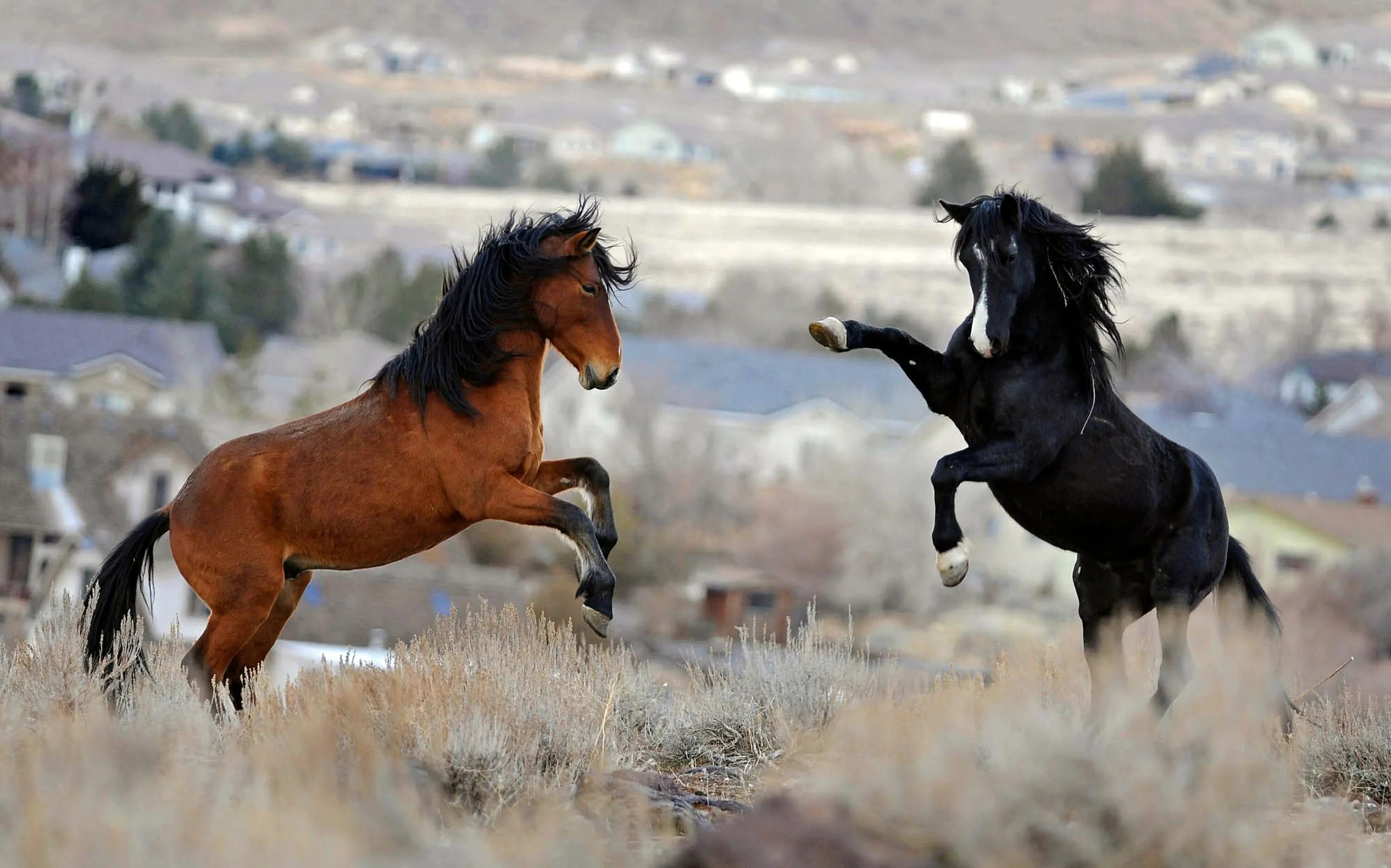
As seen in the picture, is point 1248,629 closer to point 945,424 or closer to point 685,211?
point 945,424

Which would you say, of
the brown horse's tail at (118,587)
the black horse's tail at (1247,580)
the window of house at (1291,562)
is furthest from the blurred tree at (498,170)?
the black horse's tail at (1247,580)

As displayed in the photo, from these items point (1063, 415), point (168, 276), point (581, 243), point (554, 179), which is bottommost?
point (168, 276)

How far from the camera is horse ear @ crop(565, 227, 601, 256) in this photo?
7.75 metres

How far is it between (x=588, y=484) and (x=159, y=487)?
4222 cm

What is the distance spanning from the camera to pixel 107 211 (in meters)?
78.4

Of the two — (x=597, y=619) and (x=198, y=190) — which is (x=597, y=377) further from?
(x=198, y=190)

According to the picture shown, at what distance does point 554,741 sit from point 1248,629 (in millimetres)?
2922

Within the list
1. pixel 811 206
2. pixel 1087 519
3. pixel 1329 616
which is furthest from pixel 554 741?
pixel 811 206

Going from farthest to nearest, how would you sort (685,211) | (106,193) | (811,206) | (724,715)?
(811,206) < (685,211) < (106,193) < (724,715)

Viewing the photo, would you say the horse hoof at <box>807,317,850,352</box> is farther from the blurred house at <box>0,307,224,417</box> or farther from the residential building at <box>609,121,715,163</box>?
the residential building at <box>609,121,715,163</box>

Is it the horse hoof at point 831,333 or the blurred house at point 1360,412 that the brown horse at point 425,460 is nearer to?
the horse hoof at point 831,333

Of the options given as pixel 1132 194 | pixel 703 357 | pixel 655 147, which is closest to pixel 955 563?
pixel 703 357

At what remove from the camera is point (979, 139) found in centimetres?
17525

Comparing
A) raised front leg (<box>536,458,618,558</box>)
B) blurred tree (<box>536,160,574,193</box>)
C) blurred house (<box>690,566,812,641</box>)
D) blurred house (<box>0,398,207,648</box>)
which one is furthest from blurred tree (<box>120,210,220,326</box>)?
raised front leg (<box>536,458,618,558</box>)
